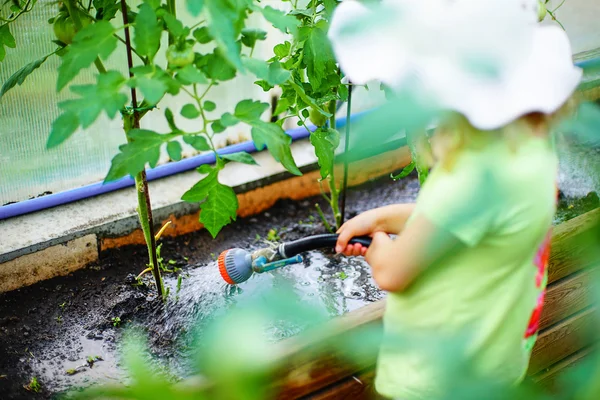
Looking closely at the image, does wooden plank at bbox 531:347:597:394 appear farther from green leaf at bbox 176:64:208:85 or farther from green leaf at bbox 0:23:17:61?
green leaf at bbox 0:23:17:61

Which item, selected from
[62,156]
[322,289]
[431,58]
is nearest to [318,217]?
[322,289]

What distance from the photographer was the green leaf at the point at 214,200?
1.34m

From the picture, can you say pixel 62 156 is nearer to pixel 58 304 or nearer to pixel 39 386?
pixel 58 304

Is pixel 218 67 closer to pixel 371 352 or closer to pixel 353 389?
Answer: pixel 371 352

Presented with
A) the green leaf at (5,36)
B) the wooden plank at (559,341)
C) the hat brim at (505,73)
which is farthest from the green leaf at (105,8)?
the wooden plank at (559,341)

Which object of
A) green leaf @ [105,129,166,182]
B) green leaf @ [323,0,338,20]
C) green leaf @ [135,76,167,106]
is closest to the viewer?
green leaf @ [135,76,167,106]

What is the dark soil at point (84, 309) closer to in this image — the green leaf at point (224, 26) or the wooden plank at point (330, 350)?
the wooden plank at point (330, 350)

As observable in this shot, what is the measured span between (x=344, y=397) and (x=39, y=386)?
64 cm

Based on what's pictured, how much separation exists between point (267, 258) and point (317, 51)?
46 centimetres

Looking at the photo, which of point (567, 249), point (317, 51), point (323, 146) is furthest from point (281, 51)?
point (567, 249)

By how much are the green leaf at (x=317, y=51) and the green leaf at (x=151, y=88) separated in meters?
0.50

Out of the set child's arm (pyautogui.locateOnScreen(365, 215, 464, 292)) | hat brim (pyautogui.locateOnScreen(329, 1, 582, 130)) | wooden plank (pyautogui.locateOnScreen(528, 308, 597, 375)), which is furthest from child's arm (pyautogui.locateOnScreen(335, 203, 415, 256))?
wooden plank (pyautogui.locateOnScreen(528, 308, 597, 375))

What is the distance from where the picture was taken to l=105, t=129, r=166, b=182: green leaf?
1076 mm

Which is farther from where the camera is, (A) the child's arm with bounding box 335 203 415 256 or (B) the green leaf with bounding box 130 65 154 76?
(A) the child's arm with bounding box 335 203 415 256
